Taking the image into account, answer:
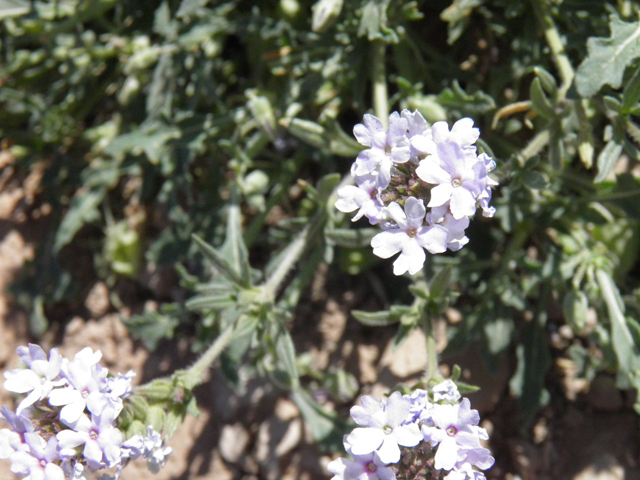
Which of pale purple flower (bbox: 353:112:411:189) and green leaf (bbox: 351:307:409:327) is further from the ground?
pale purple flower (bbox: 353:112:411:189)

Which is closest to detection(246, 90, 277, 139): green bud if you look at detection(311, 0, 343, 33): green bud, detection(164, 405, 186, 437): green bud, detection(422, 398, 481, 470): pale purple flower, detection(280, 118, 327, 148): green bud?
detection(280, 118, 327, 148): green bud

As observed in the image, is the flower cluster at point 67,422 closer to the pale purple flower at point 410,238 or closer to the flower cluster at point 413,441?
the flower cluster at point 413,441

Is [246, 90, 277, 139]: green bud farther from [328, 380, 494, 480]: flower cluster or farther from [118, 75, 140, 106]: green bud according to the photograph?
[328, 380, 494, 480]: flower cluster

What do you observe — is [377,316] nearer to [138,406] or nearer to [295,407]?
[138,406]

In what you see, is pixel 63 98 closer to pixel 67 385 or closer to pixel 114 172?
pixel 114 172

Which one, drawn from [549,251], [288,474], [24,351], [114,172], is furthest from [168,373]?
[549,251]

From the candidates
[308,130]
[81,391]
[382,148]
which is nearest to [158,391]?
[81,391]
